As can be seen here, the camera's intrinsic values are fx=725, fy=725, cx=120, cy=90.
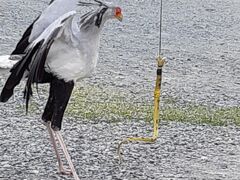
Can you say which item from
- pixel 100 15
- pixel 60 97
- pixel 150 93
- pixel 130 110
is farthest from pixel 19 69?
pixel 150 93

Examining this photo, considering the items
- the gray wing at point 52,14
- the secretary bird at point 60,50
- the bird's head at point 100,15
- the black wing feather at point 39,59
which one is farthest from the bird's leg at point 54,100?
the bird's head at point 100,15

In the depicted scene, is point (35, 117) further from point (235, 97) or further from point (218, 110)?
point (235, 97)

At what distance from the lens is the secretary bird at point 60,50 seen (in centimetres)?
535

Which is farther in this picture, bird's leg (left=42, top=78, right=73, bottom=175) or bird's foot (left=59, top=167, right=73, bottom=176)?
bird's foot (left=59, top=167, right=73, bottom=176)

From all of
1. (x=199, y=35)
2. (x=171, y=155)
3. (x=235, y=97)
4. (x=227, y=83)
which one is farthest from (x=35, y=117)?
(x=199, y=35)

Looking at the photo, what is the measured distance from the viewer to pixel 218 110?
348 inches

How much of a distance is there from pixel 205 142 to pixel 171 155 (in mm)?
644

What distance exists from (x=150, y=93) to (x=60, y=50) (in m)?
4.13

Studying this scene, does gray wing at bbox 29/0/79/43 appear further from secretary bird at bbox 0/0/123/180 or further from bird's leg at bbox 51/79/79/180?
bird's leg at bbox 51/79/79/180

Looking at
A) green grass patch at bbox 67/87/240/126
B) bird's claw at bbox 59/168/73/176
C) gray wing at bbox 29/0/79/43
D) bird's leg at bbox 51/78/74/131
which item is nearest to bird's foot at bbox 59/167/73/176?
bird's claw at bbox 59/168/73/176

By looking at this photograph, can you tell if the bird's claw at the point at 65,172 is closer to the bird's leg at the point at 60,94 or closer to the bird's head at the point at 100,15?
the bird's leg at the point at 60,94

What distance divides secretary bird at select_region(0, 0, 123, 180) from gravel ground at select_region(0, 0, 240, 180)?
0.80 meters

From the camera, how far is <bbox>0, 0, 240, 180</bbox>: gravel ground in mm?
6270

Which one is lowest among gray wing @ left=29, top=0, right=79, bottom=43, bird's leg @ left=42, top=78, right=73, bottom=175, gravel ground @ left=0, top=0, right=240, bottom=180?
gravel ground @ left=0, top=0, right=240, bottom=180
